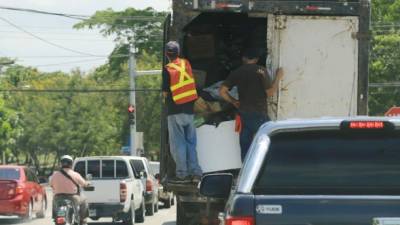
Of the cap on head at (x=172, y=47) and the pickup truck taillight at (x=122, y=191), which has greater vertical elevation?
the cap on head at (x=172, y=47)

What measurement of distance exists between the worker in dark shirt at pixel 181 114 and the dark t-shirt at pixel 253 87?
2.09 ft

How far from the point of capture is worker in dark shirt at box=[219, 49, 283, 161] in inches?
411

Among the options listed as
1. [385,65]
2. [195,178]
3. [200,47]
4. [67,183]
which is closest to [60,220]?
[67,183]

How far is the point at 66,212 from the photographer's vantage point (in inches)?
617

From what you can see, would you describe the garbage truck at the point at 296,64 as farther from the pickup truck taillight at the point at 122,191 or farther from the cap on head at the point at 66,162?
the pickup truck taillight at the point at 122,191

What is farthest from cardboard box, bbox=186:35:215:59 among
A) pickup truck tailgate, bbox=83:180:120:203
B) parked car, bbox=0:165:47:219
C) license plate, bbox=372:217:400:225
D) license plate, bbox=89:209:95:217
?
parked car, bbox=0:165:47:219

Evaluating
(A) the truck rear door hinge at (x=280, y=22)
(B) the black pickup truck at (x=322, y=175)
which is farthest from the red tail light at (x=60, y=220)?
(B) the black pickup truck at (x=322, y=175)

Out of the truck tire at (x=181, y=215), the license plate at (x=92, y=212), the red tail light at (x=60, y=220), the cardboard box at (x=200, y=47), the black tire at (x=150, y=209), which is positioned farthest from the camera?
the black tire at (x=150, y=209)

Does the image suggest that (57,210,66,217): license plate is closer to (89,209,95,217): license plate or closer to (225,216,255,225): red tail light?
(89,209,95,217): license plate

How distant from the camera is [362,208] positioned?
523cm

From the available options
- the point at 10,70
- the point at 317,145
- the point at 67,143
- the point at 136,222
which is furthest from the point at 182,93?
the point at 10,70

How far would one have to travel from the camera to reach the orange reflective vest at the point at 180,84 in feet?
35.7

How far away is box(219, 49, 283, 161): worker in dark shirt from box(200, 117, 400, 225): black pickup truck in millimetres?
4578

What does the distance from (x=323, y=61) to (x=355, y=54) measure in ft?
1.28
